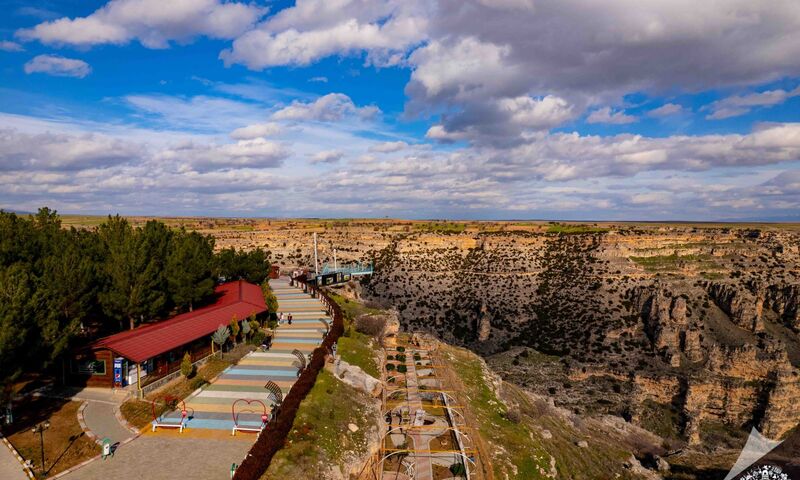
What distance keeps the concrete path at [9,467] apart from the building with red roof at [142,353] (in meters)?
6.27

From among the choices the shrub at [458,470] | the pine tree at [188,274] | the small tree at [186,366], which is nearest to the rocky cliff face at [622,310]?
the shrub at [458,470]

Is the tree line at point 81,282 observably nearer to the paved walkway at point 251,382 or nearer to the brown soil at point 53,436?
the brown soil at point 53,436

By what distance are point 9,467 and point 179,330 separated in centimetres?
1238

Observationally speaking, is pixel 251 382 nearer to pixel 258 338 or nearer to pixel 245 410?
pixel 245 410

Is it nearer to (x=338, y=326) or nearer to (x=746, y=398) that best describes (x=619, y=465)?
(x=338, y=326)

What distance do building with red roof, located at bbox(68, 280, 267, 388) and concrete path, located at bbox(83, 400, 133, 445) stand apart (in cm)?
187

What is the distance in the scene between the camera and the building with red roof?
24.2m

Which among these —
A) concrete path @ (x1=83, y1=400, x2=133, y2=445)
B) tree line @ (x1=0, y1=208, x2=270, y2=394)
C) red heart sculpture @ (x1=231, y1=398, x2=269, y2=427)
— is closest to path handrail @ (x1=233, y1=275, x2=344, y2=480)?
red heart sculpture @ (x1=231, y1=398, x2=269, y2=427)

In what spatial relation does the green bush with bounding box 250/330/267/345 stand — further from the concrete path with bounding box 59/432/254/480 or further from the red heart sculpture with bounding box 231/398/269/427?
the concrete path with bounding box 59/432/254/480

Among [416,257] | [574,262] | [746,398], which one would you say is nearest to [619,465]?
[746,398]

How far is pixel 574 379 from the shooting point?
51500mm

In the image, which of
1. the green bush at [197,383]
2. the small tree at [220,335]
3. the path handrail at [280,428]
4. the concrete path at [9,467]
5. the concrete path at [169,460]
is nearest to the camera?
the path handrail at [280,428]

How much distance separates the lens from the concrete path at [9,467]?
16016 millimetres

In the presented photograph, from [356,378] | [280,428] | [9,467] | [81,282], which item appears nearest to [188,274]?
[81,282]
